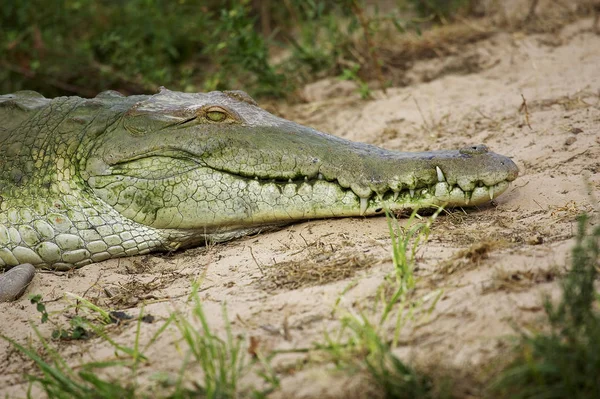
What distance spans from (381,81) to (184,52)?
2.66 m

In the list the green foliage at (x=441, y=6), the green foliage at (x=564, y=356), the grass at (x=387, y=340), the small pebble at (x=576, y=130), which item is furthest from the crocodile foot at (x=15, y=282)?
the green foliage at (x=441, y=6)

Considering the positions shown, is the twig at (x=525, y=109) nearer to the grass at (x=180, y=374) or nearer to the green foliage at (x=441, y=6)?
the green foliage at (x=441, y=6)

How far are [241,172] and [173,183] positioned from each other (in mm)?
393

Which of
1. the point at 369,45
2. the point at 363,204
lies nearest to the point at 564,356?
the point at 363,204

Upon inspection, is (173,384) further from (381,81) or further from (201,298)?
(381,81)

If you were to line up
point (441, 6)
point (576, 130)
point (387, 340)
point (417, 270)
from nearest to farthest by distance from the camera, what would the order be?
point (387, 340), point (417, 270), point (576, 130), point (441, 6)

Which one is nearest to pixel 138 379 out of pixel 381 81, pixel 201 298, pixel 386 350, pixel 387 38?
pixel 201 298

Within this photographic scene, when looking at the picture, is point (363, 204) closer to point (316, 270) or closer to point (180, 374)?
point (316, 270)

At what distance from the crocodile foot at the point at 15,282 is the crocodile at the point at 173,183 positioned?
0.02 metres

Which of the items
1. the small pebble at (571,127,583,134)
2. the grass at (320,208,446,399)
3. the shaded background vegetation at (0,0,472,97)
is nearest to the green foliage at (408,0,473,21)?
the shaded background vegetation at (0,0,472,97)

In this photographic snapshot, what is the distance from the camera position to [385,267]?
312 cm

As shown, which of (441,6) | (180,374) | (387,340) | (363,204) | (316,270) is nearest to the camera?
(180,374)

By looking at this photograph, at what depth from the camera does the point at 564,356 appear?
6.86 feet

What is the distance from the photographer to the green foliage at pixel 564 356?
6.72 feet
